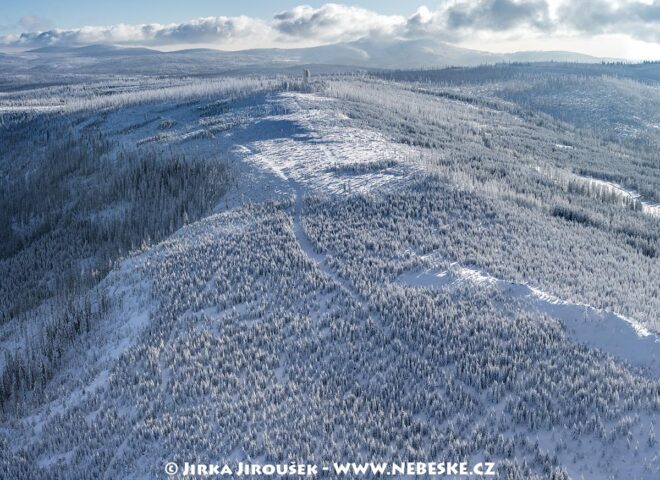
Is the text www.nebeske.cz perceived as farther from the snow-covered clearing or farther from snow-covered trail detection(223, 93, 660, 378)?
the snow-covered clearing

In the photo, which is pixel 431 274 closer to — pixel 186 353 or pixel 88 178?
pixel 186 353

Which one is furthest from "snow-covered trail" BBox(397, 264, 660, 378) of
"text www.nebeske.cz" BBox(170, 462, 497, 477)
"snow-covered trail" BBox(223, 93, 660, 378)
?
"text www.nebeske.cz" BBox(170, 462, 497, 477)

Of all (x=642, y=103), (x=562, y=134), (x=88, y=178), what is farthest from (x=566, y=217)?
(x=642, y=103)

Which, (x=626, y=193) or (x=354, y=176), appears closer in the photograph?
(x=354, y=176)

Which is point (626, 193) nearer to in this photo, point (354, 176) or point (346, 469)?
point (354, 176)

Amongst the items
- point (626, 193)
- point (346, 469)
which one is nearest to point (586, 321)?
point (346, 469)

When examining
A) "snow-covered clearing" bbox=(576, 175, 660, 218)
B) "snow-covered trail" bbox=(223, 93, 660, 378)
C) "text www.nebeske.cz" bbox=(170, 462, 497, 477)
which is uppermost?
"snow-covered trail" bbox=(223, 93, 660, 378)

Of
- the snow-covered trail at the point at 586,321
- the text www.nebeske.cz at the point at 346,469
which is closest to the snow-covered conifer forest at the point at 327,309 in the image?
the snow-covered trail at the point at 586,321
